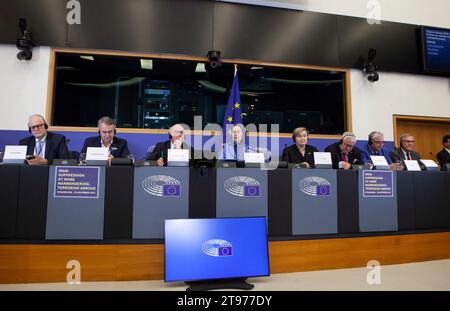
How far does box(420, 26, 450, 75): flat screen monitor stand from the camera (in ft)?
13.8

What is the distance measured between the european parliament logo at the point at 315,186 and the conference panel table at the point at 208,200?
0.02m

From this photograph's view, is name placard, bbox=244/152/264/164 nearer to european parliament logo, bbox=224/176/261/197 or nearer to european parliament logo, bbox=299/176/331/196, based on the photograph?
european parliament logo, bbox=224/176/261/197

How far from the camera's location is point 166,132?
11.4ft

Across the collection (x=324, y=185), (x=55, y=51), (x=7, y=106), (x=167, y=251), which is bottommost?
(x=167, y=251)

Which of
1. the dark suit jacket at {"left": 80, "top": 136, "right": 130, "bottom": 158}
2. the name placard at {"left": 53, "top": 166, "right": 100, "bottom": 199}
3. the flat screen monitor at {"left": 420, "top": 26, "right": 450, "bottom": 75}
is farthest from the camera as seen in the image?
the flat screen monitor at {"left": 420, "top": 26, "right": 450, "bottom": 75}

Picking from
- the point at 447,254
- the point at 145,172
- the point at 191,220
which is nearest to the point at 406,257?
the point at 447,254

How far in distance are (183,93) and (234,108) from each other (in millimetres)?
689

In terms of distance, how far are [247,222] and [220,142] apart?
1942 mm

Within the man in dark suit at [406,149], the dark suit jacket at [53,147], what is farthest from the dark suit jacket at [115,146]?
the man in dark suit at [406,149]

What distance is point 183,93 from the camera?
12.3ft

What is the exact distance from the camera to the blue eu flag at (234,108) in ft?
11.7

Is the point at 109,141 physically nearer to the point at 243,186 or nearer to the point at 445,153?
the point at 243,186

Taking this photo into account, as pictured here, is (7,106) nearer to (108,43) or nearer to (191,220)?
(108,43)

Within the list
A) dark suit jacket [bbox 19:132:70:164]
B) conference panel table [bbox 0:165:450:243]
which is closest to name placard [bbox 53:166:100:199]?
conference panel table [bbox 0:165:450:243]
